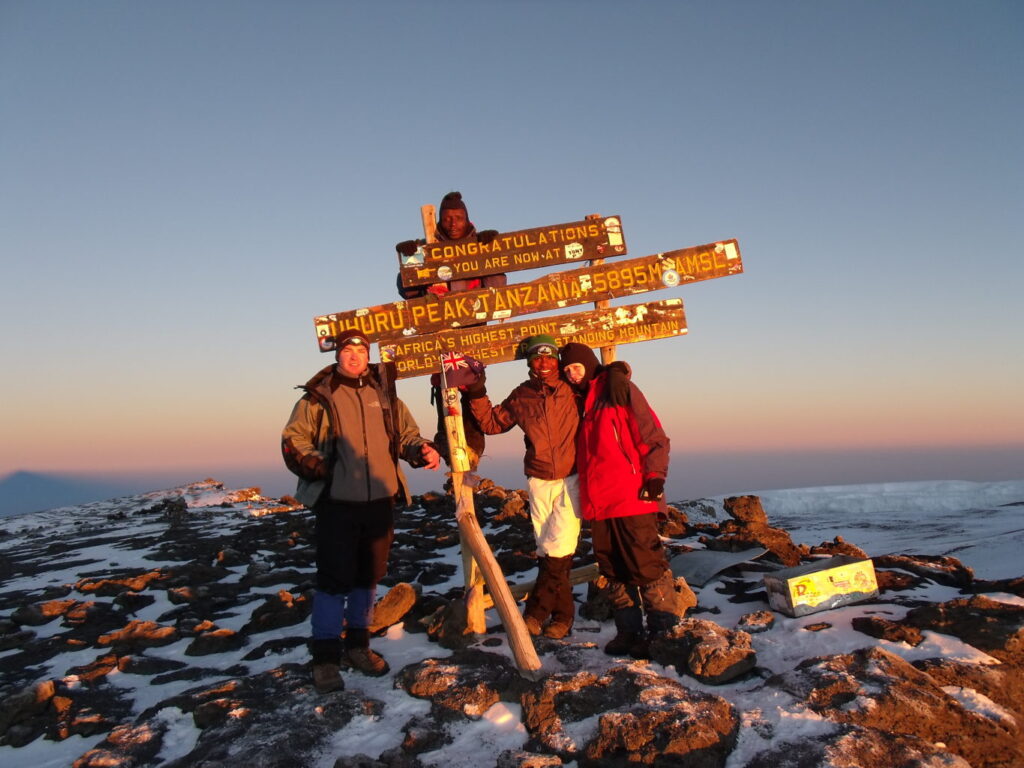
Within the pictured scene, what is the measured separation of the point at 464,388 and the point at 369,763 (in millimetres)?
2900

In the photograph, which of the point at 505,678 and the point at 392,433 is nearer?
the point at 505,678

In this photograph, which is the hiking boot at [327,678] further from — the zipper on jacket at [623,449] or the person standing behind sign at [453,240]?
the person standing behind sign at [453,240]

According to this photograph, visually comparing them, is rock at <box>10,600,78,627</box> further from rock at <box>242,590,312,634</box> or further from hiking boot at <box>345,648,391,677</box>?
hiking boot at <box>345,648,391,677</box>

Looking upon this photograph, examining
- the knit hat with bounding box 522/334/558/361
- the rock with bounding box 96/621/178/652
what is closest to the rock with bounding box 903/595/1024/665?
the knit hat with bounding box 522/334/558/361

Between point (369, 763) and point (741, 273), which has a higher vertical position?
point (741, 273)

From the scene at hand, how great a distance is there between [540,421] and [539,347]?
633 mm

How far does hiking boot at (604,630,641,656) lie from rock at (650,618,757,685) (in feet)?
0.55

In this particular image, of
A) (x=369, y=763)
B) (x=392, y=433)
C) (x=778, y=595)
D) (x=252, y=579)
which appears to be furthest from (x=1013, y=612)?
(x=252, y=579)

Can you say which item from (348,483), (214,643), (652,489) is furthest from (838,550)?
(214,643)

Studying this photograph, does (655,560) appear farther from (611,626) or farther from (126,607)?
(126,607)

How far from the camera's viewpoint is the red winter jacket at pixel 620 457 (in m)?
4.60

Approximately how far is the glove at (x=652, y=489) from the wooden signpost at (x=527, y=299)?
188 centimetres

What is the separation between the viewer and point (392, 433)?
192 inches

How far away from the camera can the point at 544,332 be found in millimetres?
6055
